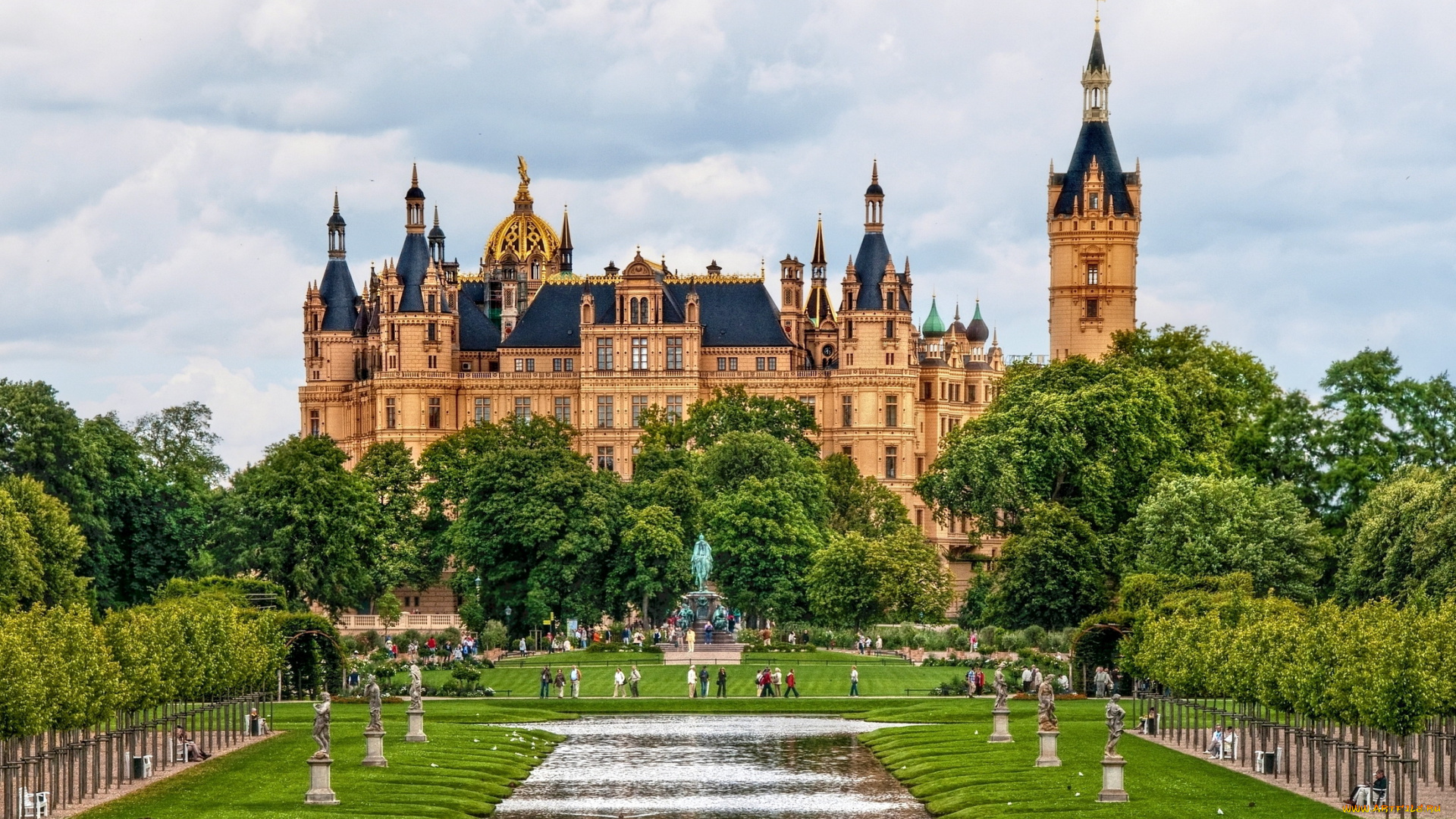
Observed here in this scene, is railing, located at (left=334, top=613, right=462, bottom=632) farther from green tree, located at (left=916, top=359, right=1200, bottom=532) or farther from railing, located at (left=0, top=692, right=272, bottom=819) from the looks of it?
railing, located at (left=0, top=692, right=272, bottom=819)

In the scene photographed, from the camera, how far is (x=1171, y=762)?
5994 cm

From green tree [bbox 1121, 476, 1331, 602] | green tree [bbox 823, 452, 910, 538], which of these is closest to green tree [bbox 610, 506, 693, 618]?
green tree [bbox 823, 452, 910, 538]

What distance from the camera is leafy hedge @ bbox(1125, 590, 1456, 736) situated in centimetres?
5069

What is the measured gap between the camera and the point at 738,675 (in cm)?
9206

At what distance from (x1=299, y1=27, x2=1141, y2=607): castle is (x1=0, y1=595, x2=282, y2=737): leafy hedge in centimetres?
7843

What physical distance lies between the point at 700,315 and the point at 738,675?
213 feet

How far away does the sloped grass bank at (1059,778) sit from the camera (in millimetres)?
51094

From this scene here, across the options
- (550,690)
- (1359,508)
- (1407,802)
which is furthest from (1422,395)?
(1407,802)

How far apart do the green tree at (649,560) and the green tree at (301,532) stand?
10636mm

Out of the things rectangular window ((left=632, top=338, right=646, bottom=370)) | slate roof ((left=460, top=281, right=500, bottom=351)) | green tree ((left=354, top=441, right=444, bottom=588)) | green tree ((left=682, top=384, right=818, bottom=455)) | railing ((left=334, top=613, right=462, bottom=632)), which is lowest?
railing ((left=334, top=613, right=462, bottom=632))

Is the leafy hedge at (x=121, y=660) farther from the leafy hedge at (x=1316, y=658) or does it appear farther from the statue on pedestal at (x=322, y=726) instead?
the leafy hedge at (x=1316, y=658)

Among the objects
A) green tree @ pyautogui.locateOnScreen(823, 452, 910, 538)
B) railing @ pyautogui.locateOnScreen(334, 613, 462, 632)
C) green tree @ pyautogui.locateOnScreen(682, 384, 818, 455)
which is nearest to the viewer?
railing @ pyautogui.locateOnScreen(334, 613, 462, 632)

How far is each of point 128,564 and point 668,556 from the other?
70.1 feet

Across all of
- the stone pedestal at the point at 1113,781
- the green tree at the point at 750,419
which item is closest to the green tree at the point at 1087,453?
the green tree at the point at 750,419
